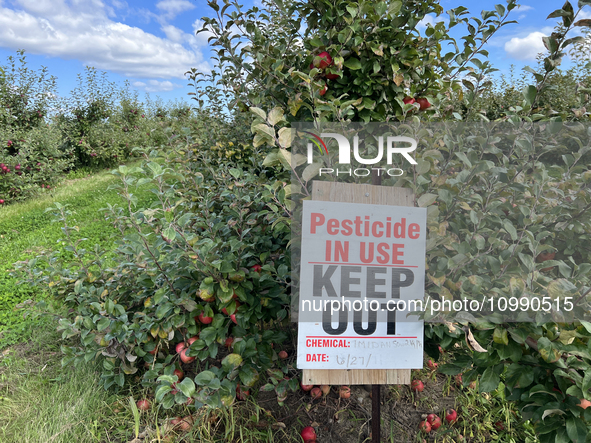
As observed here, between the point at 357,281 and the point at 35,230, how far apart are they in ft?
19.2

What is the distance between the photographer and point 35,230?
568 centimetres

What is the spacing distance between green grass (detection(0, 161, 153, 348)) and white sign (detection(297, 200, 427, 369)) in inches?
66.0

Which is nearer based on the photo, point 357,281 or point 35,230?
point 357,281

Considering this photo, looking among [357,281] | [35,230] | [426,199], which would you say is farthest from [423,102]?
[35,230]

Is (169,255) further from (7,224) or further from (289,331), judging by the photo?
(7,224)

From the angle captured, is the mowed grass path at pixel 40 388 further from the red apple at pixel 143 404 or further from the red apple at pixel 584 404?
the red apple at pixel 584 404

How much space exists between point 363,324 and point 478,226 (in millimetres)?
561

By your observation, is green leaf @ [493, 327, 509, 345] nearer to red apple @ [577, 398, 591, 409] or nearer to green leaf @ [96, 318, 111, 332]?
red apple @ [577, 398, 591, 409]

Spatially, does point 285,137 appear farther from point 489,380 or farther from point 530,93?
point 489,380

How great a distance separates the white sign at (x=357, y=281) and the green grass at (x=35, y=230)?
1.68m

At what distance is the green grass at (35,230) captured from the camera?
337 centimetres

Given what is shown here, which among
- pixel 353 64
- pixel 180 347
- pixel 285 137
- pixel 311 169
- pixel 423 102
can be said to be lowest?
pixel 180 347

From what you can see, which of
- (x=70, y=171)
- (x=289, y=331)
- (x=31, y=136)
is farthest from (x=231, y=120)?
(x=70, y=171)

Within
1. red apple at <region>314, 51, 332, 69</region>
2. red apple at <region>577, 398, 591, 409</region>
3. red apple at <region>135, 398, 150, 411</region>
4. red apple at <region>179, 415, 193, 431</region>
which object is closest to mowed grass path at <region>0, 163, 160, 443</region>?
red apple at <region>135, 398, 150, 411</region>
